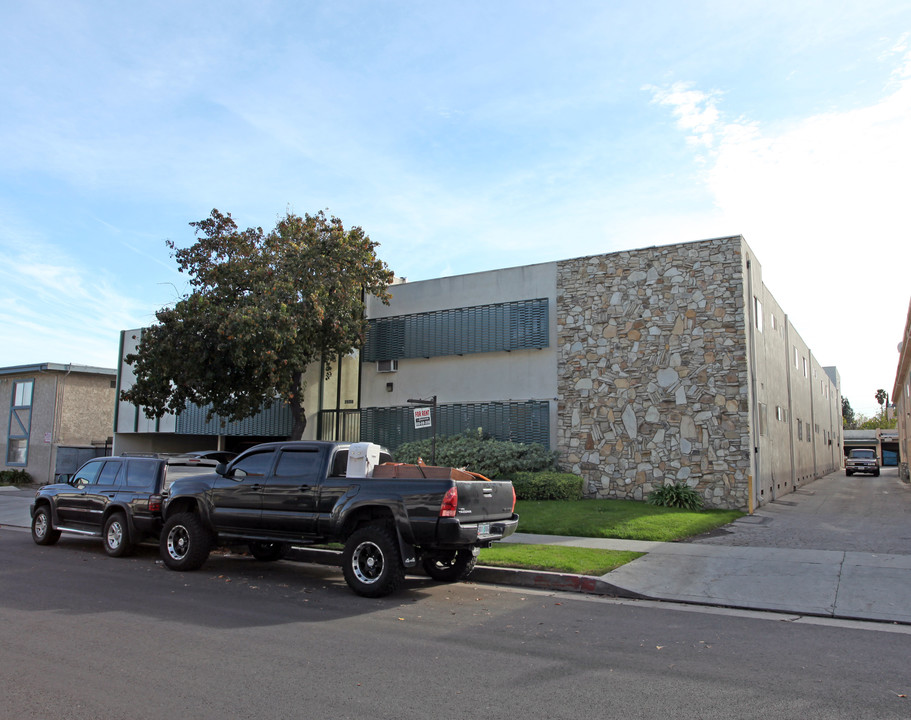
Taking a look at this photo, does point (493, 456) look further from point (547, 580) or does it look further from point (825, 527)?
point (547, 580)

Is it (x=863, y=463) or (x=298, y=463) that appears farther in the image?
(x=863, y=463)

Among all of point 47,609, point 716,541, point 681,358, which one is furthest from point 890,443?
point 47,609

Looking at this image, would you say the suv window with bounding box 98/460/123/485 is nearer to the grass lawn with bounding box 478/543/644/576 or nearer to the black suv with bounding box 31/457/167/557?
the black suv with bounding box 31/457/167/557

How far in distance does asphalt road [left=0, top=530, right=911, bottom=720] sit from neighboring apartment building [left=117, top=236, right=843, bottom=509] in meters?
9.96

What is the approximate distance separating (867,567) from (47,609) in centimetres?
1081

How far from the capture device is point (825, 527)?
14.8 m

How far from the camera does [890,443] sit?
234ft

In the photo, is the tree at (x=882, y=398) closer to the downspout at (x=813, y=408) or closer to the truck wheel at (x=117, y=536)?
the downspout at (x=813, y=408)

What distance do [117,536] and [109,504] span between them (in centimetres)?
62

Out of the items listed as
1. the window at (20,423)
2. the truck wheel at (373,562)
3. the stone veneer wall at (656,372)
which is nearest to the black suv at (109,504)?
the truck wheel at (373,562)

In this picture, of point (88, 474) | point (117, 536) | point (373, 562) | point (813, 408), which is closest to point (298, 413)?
point (88, 474)

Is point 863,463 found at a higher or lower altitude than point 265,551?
higher

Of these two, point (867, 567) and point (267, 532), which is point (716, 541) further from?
point (267, 532)

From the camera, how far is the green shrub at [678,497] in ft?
57.5
